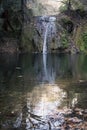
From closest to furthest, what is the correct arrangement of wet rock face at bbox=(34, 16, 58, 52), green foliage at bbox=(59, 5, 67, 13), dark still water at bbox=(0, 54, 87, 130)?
dark still water at bbox=(0, 54, 87, 130)
wet rock face at bbox=(34, 16, 58, 52)
green foliage at bbox=(59, 5, 67, 13)

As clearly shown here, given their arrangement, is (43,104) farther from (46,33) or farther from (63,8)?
(63,8)

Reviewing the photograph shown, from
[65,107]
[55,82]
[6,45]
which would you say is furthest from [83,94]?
[6,45]

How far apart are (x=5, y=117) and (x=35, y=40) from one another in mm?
25830

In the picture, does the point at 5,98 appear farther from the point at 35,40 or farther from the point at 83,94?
the point at 35,40

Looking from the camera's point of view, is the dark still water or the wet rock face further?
the wet rock face

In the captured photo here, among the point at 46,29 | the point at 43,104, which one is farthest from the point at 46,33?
the point at 43,104

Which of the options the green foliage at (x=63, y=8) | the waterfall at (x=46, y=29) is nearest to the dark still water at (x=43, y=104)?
the waterfall at (x=46, y=29)

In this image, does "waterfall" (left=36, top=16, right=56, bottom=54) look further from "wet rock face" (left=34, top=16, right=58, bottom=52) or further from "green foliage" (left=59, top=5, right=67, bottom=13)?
"green foliage" (left=59, top=5, right=67, bottom=13)

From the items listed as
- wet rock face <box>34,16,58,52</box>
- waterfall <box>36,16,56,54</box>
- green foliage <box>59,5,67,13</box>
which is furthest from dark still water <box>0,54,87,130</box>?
green foliage <box>59,5,67,13</box>

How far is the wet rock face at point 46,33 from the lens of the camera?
33928mm

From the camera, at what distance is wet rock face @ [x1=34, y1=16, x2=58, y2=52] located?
33.9 m

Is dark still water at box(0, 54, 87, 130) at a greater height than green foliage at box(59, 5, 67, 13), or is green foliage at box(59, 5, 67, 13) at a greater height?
green foliage at box(59, 5, 67, 13)

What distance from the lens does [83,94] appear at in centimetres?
1042

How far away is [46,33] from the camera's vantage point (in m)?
35.1
